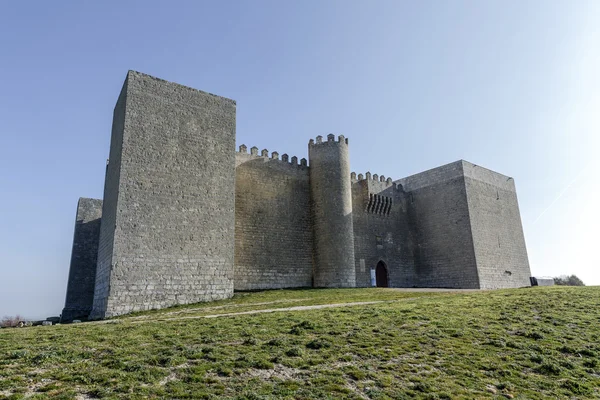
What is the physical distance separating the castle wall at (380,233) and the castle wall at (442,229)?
36.6 inches

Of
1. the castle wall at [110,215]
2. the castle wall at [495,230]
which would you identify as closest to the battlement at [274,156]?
the castle wall at [110,215]

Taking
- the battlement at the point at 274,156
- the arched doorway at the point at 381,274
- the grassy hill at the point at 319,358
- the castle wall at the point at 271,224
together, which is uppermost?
the battlement at the point at 274,156

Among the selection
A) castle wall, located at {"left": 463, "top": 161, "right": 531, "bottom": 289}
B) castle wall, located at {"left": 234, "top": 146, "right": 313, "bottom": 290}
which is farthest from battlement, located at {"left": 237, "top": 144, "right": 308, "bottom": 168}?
castle wall, located at {"left": 463, "top": 161, "right": 531, "bottom": 289}

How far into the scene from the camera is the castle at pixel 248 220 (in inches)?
707

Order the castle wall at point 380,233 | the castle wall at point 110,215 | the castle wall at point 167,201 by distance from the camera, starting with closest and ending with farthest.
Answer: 1. the castle wall at point 110,215
2. the castle wall at point 167,201
3. the castle wall at point 380,233

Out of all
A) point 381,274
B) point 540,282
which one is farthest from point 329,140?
point 540,282

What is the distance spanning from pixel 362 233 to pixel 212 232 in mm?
12746

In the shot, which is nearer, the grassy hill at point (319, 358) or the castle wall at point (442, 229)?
the grassy hill at point (319, 358)

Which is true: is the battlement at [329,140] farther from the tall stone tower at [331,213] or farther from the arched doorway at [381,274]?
the arched doorway at [381,274]

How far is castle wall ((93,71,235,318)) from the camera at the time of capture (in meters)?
17.2

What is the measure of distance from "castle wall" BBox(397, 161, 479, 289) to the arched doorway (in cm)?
297

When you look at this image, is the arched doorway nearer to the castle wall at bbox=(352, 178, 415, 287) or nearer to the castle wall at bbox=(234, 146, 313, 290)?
the castle wall at bbox=(352, 178, 415, 287)

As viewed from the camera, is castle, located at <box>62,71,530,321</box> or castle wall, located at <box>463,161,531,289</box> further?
castle wall, located at <box>463,161,531,289</box>

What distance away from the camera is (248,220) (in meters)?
23.6
